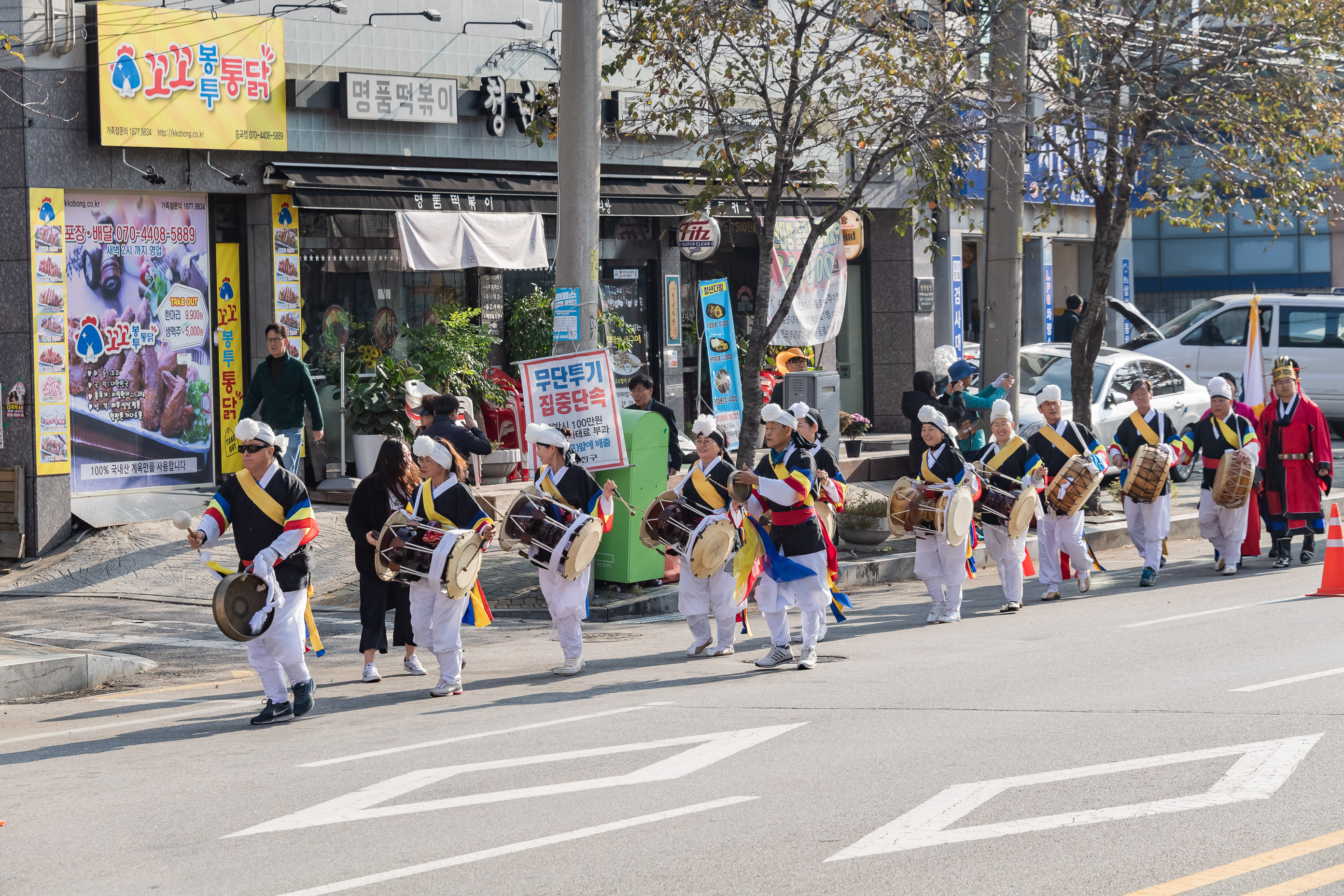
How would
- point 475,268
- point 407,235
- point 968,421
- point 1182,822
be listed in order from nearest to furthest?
point 1182,822, point 968,421, point 407,235, point 475,268

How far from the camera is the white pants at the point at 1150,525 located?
14.1 m

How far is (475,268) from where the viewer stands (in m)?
18.0

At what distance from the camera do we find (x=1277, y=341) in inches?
952

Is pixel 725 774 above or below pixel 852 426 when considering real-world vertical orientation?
below

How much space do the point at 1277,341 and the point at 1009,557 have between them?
44.5 ft

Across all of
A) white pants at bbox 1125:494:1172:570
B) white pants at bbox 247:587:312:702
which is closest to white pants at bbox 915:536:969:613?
white pants at bbox 1125:494:1172:570

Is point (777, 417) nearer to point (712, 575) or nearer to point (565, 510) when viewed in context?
point (712, 575)

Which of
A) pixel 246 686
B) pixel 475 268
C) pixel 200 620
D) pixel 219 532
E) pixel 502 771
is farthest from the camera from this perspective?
pixel 475 268

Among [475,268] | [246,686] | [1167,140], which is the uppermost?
[1167,140]

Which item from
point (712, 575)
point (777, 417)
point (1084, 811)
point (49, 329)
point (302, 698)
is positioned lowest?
point (302, 698)

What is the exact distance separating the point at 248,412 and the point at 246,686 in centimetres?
422

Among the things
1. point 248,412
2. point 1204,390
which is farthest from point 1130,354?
point 248,412

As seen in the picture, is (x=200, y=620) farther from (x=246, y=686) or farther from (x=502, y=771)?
(x=502, y=771)

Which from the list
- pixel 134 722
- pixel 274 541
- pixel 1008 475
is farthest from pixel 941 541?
pixel 134 722
